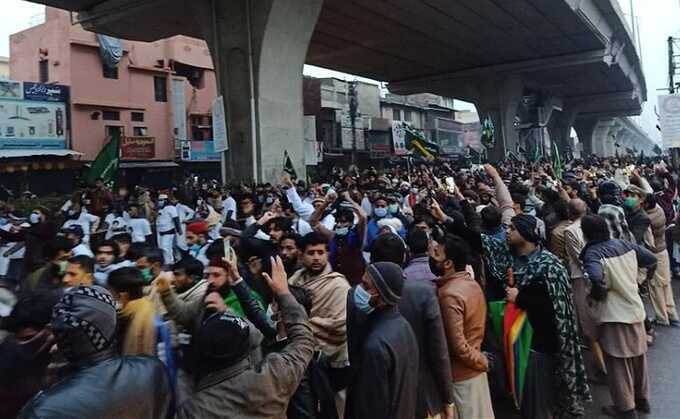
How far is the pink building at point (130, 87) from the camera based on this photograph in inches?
998

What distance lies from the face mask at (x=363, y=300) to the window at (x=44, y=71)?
2798cm

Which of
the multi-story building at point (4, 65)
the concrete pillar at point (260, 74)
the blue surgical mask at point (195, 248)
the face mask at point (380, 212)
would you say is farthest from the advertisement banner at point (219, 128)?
the multi-story building at point (4, 65)

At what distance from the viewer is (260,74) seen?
14102mm

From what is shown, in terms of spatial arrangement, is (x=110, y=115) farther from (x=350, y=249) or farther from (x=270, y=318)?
(x=270, y=318)

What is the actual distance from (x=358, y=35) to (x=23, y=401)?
23.1 metres

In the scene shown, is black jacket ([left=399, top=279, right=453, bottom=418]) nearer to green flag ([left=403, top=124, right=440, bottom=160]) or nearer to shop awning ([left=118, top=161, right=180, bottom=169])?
green flag ([left=403, top=124, right=440, bottom=160])

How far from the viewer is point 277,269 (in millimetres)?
2633

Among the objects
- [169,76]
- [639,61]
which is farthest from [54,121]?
[639,61]

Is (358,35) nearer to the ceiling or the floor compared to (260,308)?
nearer to the ceiling

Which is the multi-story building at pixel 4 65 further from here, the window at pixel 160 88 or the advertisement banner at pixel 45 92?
the advertisement banner at pixel 45 92

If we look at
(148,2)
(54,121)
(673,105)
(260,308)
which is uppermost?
(148,2)

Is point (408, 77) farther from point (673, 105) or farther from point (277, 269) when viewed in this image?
point (277, 269)

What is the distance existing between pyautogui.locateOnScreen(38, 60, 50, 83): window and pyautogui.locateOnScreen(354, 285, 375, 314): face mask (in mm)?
27981

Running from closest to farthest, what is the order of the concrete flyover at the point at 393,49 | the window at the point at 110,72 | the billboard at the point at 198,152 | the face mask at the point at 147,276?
1. the face mask at the point at 147,276
2. the concrete flyover at the point at 393,49
3. the window at the point at 110,72
4. the billboard at the point at 198,152
